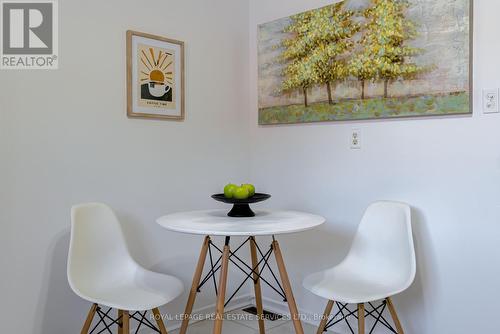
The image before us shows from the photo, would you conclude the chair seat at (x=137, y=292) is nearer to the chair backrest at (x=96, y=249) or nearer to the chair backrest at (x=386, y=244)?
the chair backrest at (x=96, y=249)

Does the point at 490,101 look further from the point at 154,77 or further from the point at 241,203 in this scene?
the point at 154,77

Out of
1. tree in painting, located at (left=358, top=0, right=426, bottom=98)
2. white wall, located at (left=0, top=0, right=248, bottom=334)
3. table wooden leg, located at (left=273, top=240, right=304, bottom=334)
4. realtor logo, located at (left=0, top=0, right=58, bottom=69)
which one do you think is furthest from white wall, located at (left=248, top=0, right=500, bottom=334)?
realtor logo, located at (left=0, top=0, right=58, bottom=69)

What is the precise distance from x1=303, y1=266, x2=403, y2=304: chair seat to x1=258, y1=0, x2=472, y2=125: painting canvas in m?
0.85

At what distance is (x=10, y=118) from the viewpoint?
201 cm

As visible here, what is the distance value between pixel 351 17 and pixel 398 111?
60 centimetres

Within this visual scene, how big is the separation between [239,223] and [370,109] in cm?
99

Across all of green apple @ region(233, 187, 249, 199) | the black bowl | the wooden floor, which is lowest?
the wooden floor

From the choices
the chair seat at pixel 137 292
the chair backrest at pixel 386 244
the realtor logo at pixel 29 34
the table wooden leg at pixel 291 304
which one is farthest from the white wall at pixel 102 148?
the chair backrest at pixel 386 244

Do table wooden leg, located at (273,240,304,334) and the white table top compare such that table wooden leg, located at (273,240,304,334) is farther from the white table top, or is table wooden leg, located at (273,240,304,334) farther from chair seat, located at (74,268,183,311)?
chair seat, located at (74,268,183,311)

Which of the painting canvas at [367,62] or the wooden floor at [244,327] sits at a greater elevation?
the painting canvas at [367,62]

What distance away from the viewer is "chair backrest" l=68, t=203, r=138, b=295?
80.4 inches

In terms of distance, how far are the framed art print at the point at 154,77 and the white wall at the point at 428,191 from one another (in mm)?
747

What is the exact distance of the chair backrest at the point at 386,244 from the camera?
6.86 feet

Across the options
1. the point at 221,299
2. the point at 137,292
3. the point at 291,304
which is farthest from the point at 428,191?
the point at 137,292
